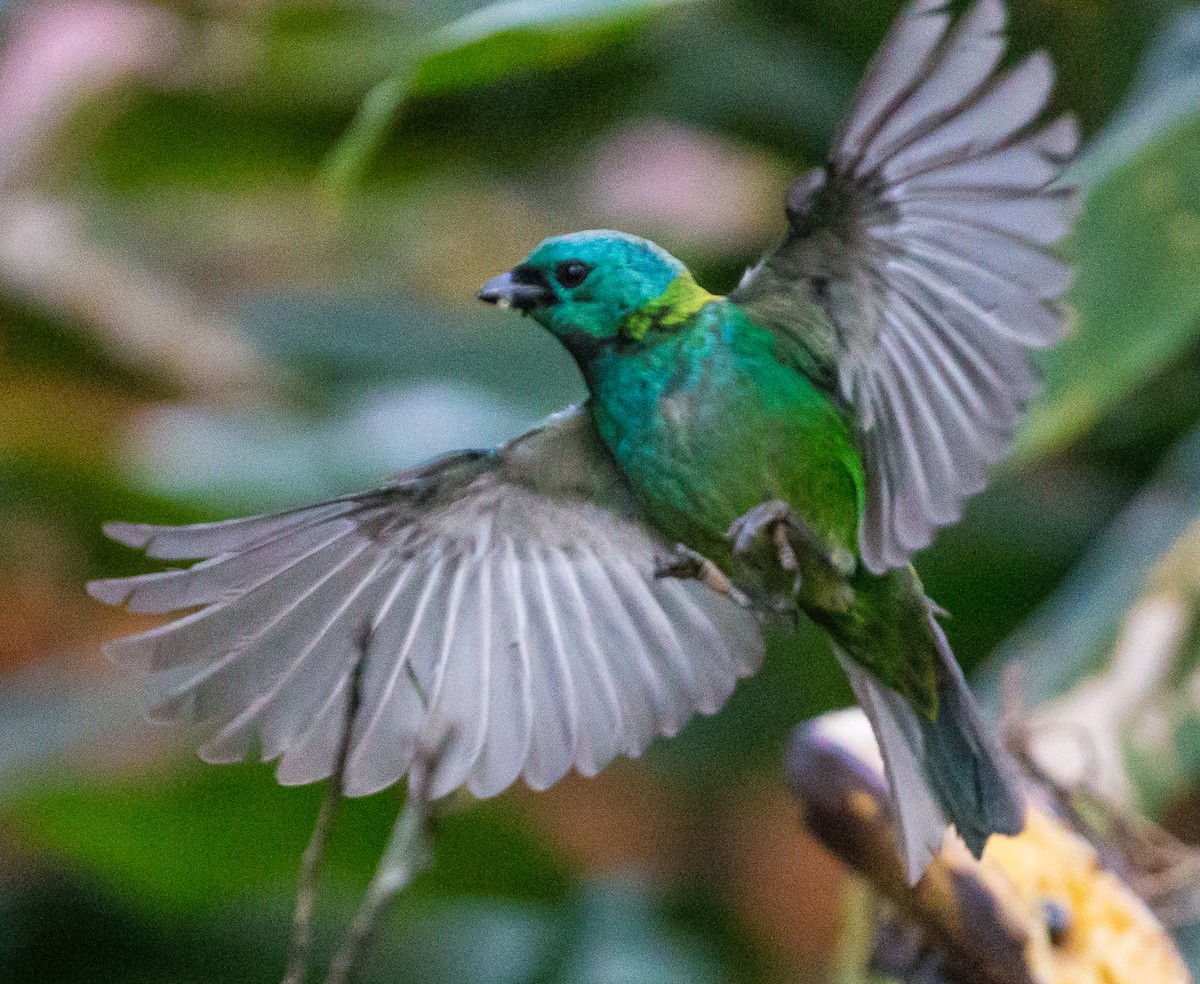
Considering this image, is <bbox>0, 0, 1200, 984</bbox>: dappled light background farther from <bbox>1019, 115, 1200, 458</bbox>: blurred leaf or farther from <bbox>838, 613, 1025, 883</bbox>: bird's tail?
<bbox>838, 613, 1025, 883</bbox>: bird's tail

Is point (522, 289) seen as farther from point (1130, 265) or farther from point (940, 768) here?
point (1130, 265)

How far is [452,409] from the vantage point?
6.53ft

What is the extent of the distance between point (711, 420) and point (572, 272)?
4.7 inches

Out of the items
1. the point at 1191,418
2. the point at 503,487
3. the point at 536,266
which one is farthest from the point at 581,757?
the point at 1191,418

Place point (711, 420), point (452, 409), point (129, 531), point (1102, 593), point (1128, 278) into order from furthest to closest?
point (452, 409) → point (1102, 593) → point (1128, 278) → point (711, 420) → point (129, 531)

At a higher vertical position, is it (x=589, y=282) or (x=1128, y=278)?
(x=589, y=282)

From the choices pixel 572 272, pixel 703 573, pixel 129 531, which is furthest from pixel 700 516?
pixel 129 531

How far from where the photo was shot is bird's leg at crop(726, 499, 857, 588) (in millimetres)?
821

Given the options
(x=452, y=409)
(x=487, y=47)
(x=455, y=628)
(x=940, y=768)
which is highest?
(x=487, y=47)

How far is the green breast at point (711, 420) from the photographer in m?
0.88

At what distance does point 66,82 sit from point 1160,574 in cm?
162

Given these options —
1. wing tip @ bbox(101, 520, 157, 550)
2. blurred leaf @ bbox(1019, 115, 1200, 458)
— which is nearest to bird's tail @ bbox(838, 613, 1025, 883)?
wing tip @ bbox(101, 520, 157, 550)

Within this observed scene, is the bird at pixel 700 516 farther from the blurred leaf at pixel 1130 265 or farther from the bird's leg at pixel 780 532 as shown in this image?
the blurred leaf at pixel 1130 265

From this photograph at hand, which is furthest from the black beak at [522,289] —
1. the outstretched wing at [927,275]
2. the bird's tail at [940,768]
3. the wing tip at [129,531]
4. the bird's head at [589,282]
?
the bird's tail at [940,768]
